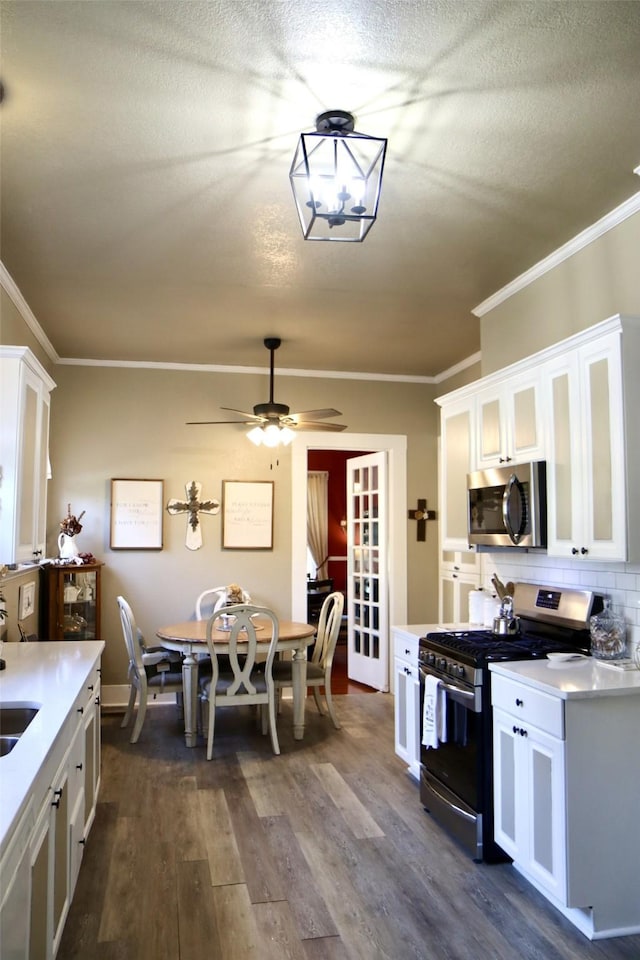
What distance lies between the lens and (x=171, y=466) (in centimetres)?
594

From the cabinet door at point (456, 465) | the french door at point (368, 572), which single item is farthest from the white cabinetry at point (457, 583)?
the cabinet door at point (456, 465)

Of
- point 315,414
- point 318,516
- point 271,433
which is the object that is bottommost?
point 318,516

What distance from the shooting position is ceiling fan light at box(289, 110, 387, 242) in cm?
226

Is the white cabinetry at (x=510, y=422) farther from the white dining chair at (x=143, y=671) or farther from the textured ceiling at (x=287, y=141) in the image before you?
the white dining chair at (x=143, y=671)

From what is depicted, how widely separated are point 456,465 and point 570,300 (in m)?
1.24

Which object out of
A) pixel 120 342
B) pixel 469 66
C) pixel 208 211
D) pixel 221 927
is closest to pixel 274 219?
pixel 208 211

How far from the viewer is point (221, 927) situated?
8.32 ft

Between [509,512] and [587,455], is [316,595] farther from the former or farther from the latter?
[587,455]

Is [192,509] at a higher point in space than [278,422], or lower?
lower

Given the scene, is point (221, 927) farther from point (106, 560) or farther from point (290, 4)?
point (106, 560)

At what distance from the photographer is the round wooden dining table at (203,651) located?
15.2 ft

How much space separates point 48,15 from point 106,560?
4366 mm

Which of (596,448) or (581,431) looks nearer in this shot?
(596,448)

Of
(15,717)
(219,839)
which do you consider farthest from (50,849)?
(219,839)
